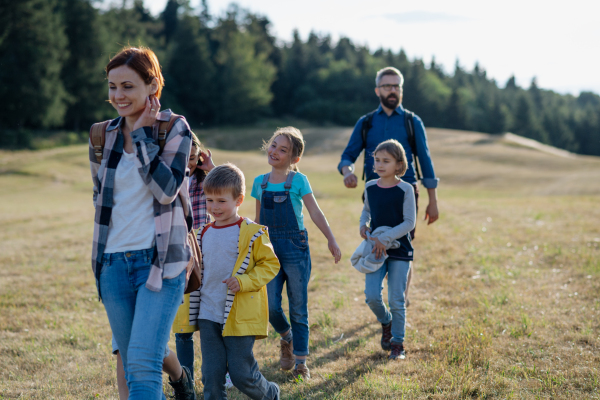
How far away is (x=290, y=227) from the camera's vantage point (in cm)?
430

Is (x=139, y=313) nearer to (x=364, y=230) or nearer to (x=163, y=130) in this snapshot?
(x=163, y=130)

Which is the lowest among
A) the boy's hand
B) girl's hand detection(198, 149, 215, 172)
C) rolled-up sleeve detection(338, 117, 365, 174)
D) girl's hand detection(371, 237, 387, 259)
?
girl's hand detection(371, 237, 387, 259)

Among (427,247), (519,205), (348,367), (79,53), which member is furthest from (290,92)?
(348,367)

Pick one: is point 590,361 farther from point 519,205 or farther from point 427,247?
point 519,205

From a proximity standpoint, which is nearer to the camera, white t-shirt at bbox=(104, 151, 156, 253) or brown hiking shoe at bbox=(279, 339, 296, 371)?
white t-shirt at bbox=(104, 151, 156, 253)

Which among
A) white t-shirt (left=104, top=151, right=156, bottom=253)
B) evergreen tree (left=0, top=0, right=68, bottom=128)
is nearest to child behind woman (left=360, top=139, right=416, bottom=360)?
white t-shirt (left=104, top=151, right=156, bottom=253)

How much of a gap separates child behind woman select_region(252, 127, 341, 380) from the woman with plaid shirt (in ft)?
5.33

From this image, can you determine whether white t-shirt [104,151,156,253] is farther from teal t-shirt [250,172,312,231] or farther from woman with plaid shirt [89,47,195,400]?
teal t-shirt [250,172,312,231]

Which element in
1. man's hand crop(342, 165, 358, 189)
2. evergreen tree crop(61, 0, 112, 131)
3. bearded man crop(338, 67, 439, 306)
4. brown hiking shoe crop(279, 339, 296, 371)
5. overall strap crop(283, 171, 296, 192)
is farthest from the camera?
evergreen tree crop(61, 0, 112, 131)

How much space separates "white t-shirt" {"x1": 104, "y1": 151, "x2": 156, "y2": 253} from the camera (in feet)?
8.79

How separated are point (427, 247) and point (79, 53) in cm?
4711

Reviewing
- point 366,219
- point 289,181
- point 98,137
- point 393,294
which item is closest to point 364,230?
point 366,219

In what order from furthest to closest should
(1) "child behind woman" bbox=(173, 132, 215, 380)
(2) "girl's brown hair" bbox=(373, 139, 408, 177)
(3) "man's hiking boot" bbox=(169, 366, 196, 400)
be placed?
(2) "girl's brown hair" bbox=(373, 139, 408, 177)
(3) "man's hiking boot" bbox=(169, 366, 196, 400)
(1) "child behind woman" bbox=(173, 132, 215, 380)

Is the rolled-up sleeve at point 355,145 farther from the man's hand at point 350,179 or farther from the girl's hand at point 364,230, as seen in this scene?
the girl's hand at point 364,230
